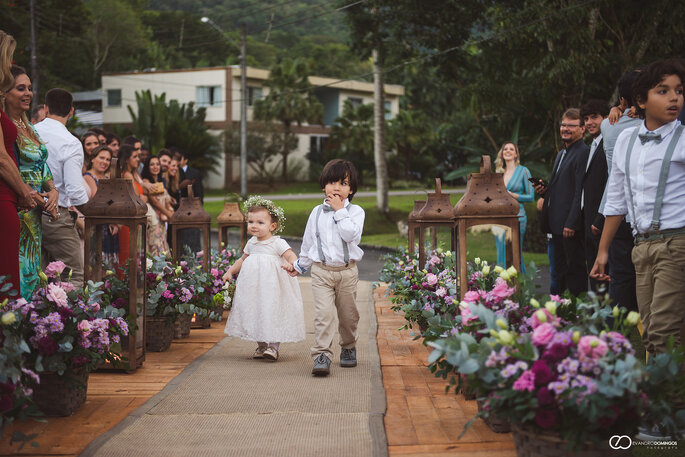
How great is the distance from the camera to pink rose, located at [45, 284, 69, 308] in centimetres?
470

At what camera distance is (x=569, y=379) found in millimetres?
3418

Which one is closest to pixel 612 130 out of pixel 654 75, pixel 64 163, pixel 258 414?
pixel 654 75

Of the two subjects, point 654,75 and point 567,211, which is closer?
point 654,75

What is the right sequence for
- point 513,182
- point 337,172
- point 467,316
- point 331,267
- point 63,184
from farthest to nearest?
point 513,182 → point 63,184 → point 331,267 → point 337,172 → point 467,316

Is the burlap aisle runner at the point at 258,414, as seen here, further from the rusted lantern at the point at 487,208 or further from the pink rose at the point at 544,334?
the rusted lantern at the point at 487,208

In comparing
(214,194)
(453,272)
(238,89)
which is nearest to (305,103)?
(238,89)

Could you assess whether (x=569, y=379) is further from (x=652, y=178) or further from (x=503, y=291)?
(x=652, y=178)

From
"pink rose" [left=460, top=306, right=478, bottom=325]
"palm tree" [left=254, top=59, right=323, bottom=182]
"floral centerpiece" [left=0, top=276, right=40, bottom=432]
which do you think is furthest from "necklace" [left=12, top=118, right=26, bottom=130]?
"palm tree" [left=254, top=59, right=323, bottom=182]

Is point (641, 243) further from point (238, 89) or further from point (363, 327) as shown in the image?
point (238, 89)

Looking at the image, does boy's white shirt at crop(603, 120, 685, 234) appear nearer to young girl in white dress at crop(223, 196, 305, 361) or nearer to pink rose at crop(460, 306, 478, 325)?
pink rose at crop(460, 306, 478, 325)

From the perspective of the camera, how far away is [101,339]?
16.1 ft

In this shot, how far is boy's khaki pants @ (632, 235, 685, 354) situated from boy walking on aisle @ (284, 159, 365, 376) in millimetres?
2444

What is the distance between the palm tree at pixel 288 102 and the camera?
48281mm

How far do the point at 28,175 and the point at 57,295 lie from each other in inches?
46.5
